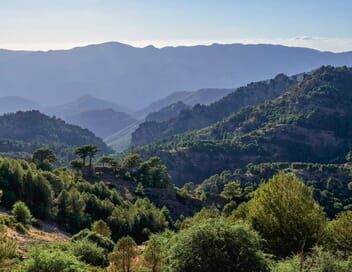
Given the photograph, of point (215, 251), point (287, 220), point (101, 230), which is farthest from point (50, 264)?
point (101, 230)

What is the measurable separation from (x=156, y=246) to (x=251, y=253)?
11367mm

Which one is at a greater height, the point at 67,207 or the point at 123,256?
the point at 123,256

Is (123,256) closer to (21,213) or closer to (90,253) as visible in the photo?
(90,253)

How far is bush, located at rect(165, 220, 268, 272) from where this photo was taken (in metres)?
33.0

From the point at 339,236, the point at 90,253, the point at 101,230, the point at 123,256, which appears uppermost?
the point at 339,236

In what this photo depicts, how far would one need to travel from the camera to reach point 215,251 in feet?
108

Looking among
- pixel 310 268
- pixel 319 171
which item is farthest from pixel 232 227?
pixel 319 171

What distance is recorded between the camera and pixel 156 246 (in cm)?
4281

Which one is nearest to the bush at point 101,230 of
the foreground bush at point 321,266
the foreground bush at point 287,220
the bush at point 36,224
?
the bush at point 36,224

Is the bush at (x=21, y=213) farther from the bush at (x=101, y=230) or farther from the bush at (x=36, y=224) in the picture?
the bush at (x=101, y=230)

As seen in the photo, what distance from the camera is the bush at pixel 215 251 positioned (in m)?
33.0

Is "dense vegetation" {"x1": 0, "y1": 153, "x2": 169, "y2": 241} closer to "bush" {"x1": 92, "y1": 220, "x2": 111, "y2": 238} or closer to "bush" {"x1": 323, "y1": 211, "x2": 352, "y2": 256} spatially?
"bush" {"x1": 92, "y1": 220, "x2": 111, "y2": 238}

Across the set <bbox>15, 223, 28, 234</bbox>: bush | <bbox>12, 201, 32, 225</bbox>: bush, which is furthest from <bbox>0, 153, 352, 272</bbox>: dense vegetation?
<bbox>15, 223, 28, 234</bbox>: bush

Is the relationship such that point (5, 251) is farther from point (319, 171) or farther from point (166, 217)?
point (319, 171)
